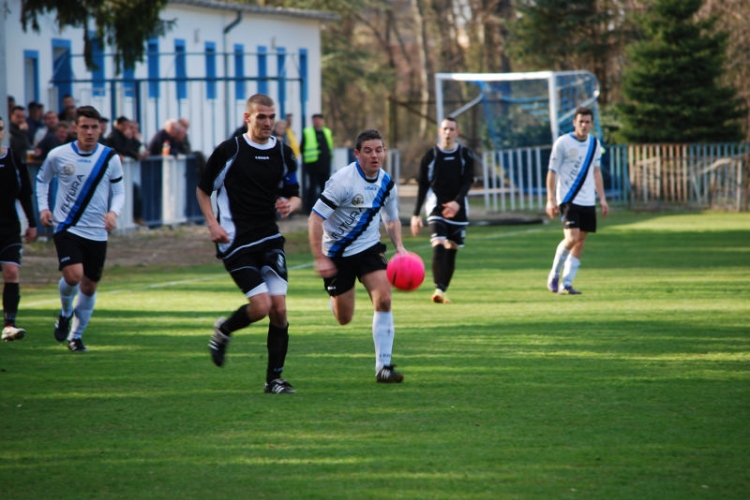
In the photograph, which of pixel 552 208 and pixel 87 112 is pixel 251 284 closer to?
pixel 87 112

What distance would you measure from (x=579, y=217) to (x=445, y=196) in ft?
5.52

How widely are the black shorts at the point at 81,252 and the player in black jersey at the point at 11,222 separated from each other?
2.18ft

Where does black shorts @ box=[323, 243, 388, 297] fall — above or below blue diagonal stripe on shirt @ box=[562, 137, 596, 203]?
below

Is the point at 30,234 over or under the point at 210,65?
under

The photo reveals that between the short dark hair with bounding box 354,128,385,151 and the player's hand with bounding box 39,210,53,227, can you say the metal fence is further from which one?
the short dark hair with bounding box 354,128,385,151

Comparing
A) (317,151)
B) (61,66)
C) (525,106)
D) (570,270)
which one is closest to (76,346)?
(570,270)

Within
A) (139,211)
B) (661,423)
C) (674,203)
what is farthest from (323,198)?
(674,203)

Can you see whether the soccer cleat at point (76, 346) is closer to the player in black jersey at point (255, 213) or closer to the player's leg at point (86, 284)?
the player's leg at point (86, 284)

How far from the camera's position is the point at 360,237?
8.39 m

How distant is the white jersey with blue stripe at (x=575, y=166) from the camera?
13852 millimetres

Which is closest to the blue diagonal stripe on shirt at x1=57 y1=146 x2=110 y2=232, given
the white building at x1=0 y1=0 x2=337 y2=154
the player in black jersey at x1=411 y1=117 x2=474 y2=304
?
the player in black jersey at x1=411 y1=117 x2=474 y2=304

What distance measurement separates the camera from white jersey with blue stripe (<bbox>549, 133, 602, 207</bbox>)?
13852 mm

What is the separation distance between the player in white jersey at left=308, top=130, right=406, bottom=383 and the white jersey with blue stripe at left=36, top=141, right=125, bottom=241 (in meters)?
2.41

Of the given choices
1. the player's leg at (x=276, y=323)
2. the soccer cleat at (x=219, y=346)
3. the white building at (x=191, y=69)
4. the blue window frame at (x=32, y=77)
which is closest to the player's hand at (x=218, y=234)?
the player's leg at (x=276, y=323)
